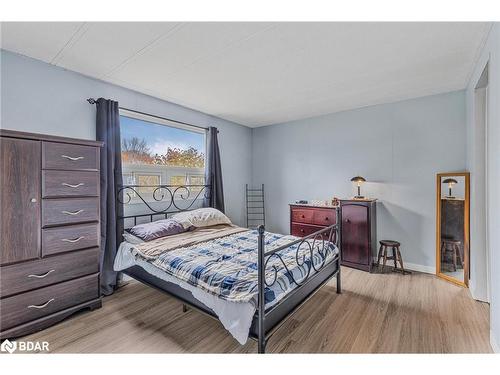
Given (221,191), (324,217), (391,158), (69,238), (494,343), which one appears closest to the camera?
(494,343)

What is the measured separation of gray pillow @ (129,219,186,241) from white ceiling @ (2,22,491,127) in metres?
1.81

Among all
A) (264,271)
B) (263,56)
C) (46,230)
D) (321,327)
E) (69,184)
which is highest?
(263,56)

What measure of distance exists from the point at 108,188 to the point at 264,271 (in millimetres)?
2251

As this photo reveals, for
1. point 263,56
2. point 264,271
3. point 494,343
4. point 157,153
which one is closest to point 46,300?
point 264,271

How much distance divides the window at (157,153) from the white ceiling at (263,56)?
48 cm

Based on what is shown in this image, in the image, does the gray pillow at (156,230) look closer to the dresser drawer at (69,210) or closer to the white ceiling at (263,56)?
the dresser drawer at (69,210)

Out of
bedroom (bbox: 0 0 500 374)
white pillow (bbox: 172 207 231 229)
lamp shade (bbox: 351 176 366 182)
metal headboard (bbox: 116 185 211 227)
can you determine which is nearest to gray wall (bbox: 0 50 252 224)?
bedroom (bbox: 0 0 500 374)

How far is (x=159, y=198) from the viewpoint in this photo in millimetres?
3580

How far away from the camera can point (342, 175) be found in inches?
164

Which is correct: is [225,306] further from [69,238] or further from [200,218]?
[200,218]

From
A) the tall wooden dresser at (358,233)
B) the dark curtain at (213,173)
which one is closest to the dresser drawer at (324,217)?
the tall wooden dresser at (358,233)

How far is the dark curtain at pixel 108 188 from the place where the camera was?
110 inches

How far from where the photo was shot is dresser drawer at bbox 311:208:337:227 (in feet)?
12.5

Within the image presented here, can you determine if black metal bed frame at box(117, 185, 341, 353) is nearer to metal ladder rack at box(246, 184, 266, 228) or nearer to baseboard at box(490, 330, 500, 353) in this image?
baseboard at box(490, 330, 500, 353)
